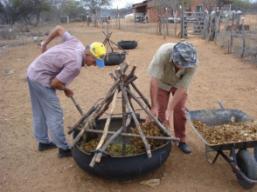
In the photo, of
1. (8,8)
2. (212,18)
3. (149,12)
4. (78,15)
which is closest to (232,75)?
(212,18)

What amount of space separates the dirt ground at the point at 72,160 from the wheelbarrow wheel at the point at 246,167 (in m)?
0.11

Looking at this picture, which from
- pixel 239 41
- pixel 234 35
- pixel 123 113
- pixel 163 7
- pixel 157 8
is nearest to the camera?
pixel 123 113

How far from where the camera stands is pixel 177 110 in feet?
14.6

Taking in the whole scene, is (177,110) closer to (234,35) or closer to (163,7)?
(234,35)

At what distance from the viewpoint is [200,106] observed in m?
6.51

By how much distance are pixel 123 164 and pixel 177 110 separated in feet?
3.88

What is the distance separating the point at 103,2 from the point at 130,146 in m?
52.3

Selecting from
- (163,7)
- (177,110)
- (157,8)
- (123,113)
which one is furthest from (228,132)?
(157,8)

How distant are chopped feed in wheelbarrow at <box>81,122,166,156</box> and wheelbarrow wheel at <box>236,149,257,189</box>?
33.5 inches

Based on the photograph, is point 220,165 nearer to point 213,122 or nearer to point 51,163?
point 213,122

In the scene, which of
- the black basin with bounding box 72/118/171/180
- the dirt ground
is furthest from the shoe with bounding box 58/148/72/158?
the black basin with bounding box 72/118/171/180

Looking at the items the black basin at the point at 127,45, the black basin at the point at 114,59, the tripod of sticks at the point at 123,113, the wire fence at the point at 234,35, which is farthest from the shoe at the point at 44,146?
the black basin at the point at 127,45

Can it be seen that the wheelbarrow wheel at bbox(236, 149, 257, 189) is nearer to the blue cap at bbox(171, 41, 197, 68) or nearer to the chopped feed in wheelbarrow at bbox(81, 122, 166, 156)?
the chopped feed in wheelbarrow at bbox(81, 122, 166, 156)

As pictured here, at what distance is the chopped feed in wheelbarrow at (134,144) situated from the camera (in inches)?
156
